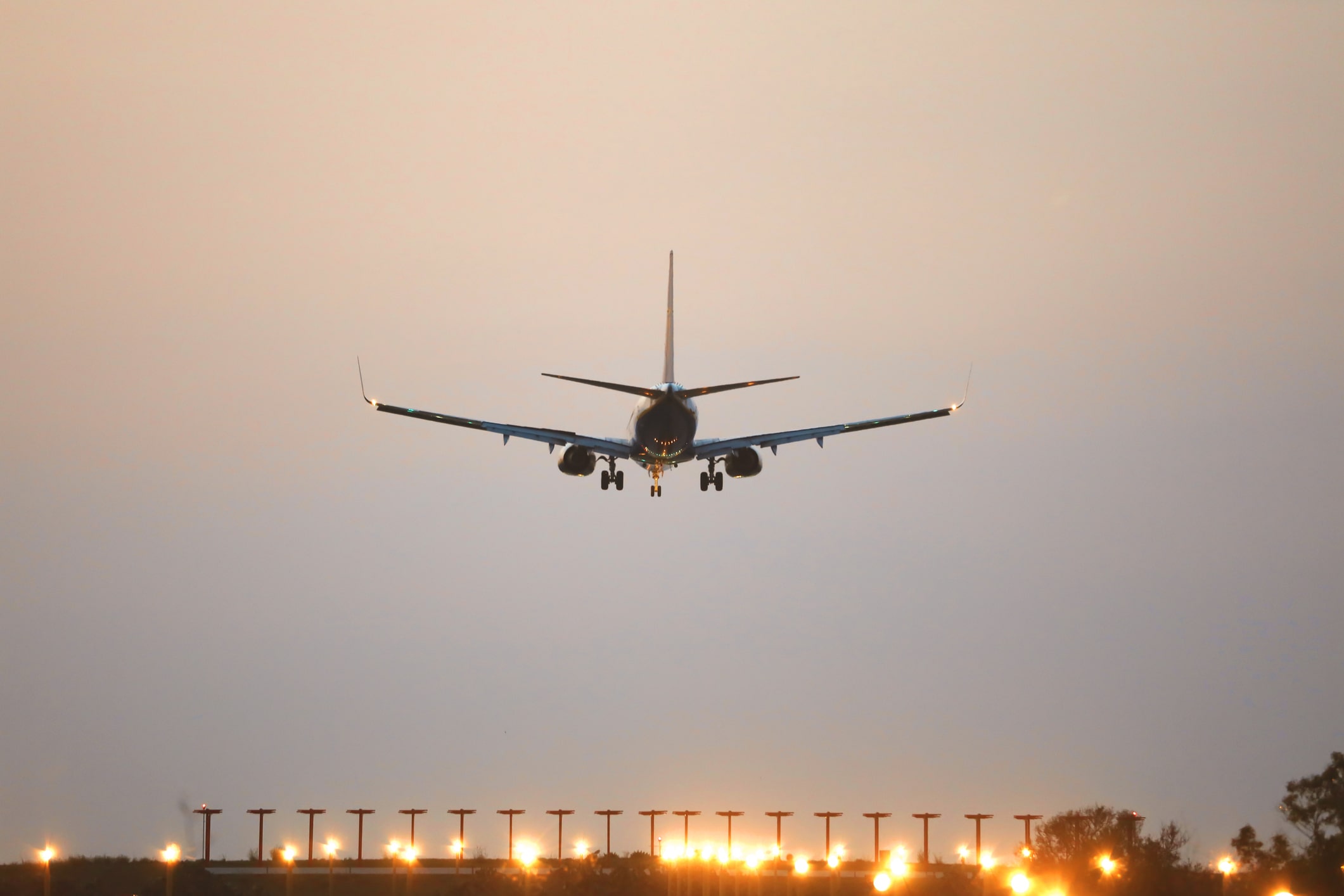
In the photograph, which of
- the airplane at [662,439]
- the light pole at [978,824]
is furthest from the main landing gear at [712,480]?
the light pole at [978,824]

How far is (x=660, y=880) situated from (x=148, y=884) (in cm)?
3410

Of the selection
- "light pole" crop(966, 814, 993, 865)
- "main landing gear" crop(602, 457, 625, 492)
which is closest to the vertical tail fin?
"main landing gear" crop(602, 457, 625, 492)

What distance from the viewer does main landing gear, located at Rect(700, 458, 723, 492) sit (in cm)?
8525

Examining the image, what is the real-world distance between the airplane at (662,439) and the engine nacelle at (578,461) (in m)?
0.03

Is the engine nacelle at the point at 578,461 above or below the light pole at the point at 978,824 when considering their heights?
above

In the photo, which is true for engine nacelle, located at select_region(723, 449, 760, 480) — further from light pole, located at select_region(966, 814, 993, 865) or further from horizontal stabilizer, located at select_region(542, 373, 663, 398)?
light pole, located at select_region(966, 814, 993, 865)

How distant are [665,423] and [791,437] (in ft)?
31.3

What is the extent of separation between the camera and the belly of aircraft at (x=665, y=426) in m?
76.8

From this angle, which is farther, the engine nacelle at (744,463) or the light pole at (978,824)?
the light pole at (978,824)

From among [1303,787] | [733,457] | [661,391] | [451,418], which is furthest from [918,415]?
[1303,787]

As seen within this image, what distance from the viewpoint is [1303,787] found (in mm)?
115188

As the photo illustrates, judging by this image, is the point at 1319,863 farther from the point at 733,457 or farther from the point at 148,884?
the point at 148,884

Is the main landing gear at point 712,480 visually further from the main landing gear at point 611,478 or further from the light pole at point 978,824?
the light pole at point 978,824

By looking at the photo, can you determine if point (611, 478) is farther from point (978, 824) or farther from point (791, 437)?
point (978, 824)
